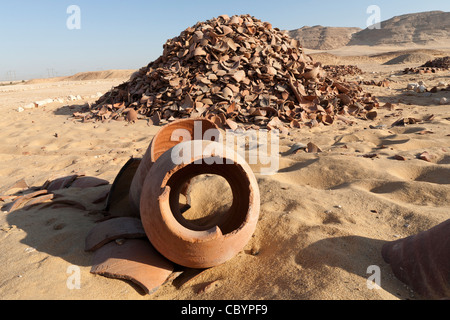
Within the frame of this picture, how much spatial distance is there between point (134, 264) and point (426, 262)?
1.72 metres

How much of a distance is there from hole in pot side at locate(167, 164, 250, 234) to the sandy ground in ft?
0.48

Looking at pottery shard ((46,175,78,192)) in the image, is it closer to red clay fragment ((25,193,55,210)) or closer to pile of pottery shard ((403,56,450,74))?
red clay fragment ((25,193,55,210))

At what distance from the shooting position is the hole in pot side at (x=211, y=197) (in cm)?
229

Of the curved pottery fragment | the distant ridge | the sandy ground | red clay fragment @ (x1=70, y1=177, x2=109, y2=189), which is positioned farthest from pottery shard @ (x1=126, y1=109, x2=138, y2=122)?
the distant ridge

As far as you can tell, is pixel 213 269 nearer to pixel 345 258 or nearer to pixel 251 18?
pixel 345 258

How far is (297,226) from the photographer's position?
235 centimetres

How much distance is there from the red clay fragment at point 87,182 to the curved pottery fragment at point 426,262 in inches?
116

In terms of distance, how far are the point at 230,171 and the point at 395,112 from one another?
6469mm

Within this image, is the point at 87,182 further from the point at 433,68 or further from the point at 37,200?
the point at 433,68

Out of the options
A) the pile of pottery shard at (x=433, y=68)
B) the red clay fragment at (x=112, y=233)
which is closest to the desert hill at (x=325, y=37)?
the pile of pottery shard at (x=433, y=68)

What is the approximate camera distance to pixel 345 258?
1.98m

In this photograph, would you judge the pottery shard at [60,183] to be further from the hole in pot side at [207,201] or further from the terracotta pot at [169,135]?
the hole in pot side at [207,201]

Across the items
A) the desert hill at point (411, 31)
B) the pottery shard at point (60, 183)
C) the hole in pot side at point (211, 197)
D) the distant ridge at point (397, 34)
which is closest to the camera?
the hole in pot side at point (211, 197)
